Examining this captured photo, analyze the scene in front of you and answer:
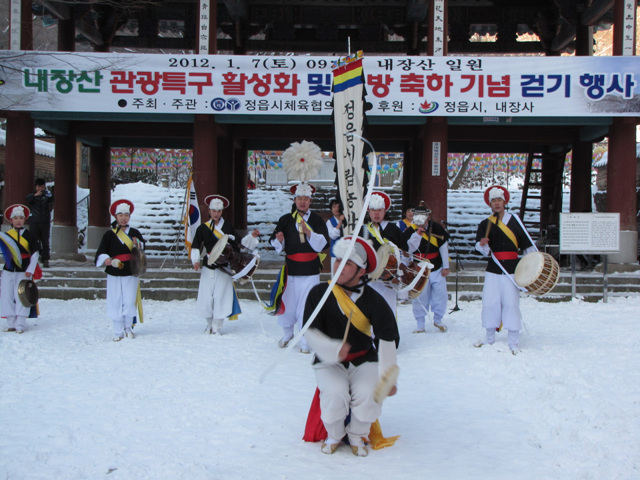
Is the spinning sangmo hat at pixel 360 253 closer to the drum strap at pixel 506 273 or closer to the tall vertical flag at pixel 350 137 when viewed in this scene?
the tall vertical flag at pixel 350 137

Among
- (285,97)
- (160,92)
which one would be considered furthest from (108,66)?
(285,97)

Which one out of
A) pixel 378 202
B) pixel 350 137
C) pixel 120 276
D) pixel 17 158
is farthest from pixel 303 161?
pixel 17 158

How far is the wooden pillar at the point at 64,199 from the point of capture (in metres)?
14.0

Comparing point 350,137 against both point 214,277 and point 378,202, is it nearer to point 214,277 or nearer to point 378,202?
point 378,202

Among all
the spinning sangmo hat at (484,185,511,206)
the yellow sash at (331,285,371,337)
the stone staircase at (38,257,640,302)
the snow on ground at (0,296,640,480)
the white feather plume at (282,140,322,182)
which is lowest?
the snow on ground at (0,296,640,480)

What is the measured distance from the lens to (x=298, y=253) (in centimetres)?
716

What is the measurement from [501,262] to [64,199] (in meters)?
10.8

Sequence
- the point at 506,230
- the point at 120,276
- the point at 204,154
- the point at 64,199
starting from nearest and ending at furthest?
the point at 506,230, the point at 120,276, the point at 204,154, the point at 64,199

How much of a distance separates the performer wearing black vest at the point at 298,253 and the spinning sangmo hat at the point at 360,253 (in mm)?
3079

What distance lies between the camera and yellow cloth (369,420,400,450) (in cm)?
405

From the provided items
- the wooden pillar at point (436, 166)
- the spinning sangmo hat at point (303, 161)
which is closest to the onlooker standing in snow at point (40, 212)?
the spinning sangmo hat at point (303, 161)

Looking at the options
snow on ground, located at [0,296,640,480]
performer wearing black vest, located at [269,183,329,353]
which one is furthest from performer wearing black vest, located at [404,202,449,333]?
performer wearing black vest, located at [269,183,329,353]

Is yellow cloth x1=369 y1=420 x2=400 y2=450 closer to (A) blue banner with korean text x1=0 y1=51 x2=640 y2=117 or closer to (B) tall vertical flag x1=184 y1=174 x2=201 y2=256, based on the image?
(B) tall vertical flag x1=184 y1=174 x2=201 y2=256

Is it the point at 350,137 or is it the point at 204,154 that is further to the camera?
the point at 204,154
